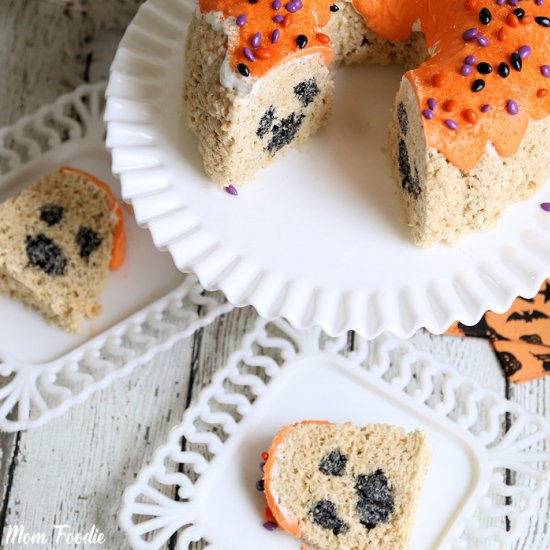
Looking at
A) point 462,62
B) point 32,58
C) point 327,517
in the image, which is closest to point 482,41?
point 462,62

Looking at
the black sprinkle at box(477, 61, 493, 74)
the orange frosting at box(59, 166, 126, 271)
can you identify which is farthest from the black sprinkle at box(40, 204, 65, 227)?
the black sprinkle at box(477, 61, 493, 74)

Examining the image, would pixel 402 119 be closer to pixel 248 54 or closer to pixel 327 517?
Answer: pixel 248 54

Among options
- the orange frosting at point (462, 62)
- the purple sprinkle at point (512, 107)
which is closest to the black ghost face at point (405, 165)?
the orange frosting at point (462, 62)

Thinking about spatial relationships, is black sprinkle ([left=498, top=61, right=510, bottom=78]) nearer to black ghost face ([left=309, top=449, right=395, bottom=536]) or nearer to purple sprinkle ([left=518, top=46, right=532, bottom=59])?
purple sprinkle ([left=518, top=46, right=532, bottom=59])

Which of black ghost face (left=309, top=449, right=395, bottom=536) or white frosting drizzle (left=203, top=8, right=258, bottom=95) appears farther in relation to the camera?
black ghost face (left=309, top=449, right=395, bottom=536)

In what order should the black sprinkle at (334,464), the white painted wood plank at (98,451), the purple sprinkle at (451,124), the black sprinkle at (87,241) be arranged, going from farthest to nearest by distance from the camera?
the black sprinkle at (87,241), the white painted wood plank at (98,451), the black sprinkle at (334,464), the purple sprinkle at (451,124)

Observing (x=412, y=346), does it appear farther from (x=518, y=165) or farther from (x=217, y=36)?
(x=217, y=36)

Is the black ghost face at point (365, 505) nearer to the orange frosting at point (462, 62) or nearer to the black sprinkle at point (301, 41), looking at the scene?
the orange frosting at point (462, 62)
